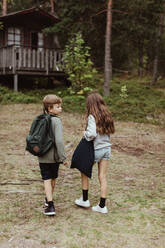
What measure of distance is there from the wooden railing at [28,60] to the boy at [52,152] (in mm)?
13596

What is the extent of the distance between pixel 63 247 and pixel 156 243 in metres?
1.06

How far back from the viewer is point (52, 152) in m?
4.14

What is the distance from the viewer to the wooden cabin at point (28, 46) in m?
17.4

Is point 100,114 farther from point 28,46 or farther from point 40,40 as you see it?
point 40,40

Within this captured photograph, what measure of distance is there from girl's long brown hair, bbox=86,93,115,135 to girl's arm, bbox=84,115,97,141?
0.17 ft

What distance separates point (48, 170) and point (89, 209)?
88 cm

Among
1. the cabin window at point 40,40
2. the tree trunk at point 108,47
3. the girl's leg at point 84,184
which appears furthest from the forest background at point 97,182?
the cabin window at point 40,40

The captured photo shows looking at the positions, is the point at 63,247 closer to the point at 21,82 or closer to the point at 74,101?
the point at 74,101

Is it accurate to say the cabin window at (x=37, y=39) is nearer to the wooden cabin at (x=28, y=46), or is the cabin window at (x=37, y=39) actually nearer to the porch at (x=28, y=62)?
the wooden cabin at (x=28, y=46)

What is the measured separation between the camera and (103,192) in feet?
14.3

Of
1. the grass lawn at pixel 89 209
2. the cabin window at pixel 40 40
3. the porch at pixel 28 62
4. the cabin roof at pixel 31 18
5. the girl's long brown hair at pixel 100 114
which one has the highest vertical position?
the cabin roof at pixel 31 18

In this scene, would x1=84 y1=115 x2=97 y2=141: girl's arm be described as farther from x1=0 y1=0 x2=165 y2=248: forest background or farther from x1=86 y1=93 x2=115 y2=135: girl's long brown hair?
x1=0 y1=0 x2=165 y2=248: forest background

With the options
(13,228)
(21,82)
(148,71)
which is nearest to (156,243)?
(13,228)

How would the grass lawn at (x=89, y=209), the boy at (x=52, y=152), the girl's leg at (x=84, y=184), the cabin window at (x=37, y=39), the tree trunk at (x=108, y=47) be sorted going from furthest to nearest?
the cabin window at (x=37, y=39) → the tree trunk at (x=108, y=47) → the girl's leg at (x=84, y=184) → the boy at (x=52, y=152) → the grass lawn at (x=89, y=209)
